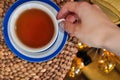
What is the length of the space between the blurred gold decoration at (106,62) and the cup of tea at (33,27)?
0.37 metres

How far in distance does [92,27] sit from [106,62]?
0.46 meters

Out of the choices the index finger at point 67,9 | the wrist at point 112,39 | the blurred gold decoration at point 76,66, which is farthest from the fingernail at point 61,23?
the blurred gold decoration at point 76,66

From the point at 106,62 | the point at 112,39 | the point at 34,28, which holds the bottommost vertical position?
the point at 106,62

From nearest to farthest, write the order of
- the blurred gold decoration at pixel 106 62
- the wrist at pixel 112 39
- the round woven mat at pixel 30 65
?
the wrist at pixel 112 39, the round woven mat at pixel 30 65, the blurred gold decoration at pixel 106 62

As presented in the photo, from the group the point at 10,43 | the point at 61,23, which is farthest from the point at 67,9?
the point at 10,43

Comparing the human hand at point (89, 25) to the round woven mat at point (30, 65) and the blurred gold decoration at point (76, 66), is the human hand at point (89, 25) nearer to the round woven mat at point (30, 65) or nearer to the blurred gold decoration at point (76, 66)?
the round woven mat at point (30, 65)

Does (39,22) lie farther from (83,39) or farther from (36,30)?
(83,39)

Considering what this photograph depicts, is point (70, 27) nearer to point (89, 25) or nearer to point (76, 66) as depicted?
point (89, 25)

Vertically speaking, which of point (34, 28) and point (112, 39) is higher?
point (34, 28)

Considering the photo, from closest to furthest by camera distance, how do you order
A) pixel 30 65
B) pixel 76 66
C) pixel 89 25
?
pixel 89 25, pixel 30 65, pixel 76 66

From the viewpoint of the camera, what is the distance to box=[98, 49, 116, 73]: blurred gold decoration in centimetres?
112

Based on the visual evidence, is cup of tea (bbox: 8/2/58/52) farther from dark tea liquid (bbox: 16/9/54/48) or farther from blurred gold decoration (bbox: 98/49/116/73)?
blurred gold decoration (bbox: 98/49/116/73)

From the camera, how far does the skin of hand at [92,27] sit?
71 centimetres

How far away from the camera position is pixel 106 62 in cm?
114
